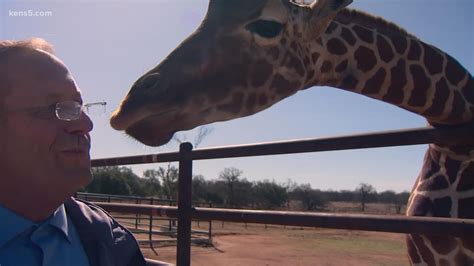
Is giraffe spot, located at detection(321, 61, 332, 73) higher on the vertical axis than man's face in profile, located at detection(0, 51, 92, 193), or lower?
higher

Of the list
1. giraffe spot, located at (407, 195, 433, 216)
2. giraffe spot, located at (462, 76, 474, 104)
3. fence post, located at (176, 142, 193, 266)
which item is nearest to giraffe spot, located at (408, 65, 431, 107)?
giraffe spot, located at (462, 76, 474, 104)

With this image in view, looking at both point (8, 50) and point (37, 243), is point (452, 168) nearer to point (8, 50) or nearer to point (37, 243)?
point (37, 243)

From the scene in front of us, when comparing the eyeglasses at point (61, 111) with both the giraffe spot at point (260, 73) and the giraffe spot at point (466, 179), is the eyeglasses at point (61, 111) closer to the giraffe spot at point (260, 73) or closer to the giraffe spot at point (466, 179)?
the giraffe spot at point (260, 73)

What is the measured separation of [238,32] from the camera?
2.60 m

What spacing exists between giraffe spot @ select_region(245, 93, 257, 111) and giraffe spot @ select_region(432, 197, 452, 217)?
1.17 metres

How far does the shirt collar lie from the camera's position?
4.35ft

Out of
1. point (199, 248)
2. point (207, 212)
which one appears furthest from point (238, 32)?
point (199, 248)

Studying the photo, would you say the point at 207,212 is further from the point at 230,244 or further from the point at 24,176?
the point at 230,244

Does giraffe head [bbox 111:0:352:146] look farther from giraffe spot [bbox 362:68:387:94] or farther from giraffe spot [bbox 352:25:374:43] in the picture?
giraffe spot [bbox 362:68:387:94]

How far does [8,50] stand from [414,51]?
2359 millimetres

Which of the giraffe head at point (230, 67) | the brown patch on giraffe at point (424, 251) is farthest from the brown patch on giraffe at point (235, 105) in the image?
the brown patch on giraffe at point (424, 251)

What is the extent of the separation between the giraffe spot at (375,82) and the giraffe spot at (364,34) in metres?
0.21

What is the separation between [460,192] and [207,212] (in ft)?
4.60

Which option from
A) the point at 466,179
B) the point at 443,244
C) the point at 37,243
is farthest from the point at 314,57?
the point at 37,243
